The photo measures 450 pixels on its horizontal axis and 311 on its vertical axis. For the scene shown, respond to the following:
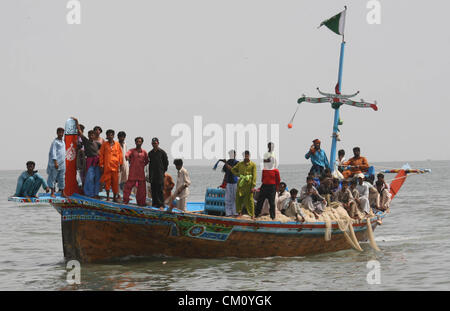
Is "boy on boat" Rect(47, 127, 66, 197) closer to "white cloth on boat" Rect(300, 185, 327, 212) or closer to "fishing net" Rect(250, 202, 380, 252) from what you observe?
"fishing net" Rect(250, 202, 380, 252)

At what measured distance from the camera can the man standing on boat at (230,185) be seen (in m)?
14.3

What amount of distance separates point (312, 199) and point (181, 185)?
12.3 feet

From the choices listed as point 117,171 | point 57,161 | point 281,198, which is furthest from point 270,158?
point 57,161

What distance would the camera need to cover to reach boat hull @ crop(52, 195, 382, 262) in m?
14.0

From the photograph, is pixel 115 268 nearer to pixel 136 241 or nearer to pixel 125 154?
pixel 136 241

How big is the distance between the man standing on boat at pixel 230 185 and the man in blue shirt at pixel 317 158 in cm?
321

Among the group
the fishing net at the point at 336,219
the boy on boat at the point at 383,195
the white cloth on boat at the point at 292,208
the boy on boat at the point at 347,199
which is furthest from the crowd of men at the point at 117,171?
the boy on boat at the point at 383,195

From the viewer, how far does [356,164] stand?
1795 centimetres

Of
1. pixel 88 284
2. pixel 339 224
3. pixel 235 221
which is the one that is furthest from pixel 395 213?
pixel 88 284

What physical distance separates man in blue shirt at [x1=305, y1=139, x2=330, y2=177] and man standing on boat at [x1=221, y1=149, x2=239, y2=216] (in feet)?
10.5

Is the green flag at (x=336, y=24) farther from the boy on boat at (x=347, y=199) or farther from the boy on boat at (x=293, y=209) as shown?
the boy on boat at (x=293, y=209)

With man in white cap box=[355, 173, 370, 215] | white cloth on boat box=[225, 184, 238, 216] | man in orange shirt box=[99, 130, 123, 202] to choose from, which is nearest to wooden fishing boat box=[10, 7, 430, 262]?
white cloth on boat box=[225, 184, 238, 216]

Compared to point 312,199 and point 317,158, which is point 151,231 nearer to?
point 312,199

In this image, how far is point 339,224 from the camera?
16.2m
